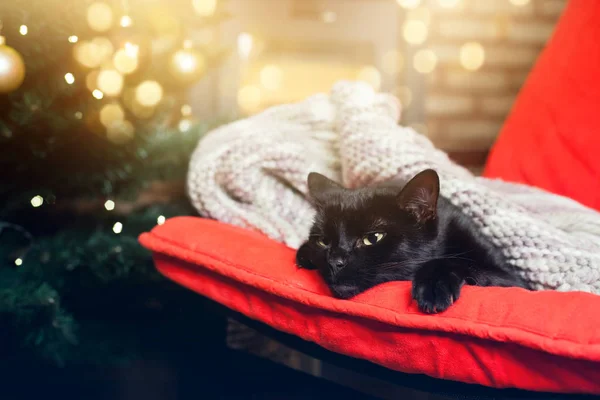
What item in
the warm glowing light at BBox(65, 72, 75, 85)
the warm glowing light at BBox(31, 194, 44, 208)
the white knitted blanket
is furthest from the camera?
the warm glowing light at BBox(31, 194, 44, 208)

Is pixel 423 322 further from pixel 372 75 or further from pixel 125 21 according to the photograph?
pixel 372 75

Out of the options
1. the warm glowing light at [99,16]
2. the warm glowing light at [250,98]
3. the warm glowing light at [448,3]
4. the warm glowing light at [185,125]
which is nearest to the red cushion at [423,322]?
the warm glowing light at [99,16]

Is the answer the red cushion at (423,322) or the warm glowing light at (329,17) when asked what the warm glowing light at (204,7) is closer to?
the warm glowing light at (329,17)

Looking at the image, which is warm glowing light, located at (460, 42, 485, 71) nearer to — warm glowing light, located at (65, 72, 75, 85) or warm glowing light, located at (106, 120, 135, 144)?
warm glowing light, located at (106, 120, 135, 144)

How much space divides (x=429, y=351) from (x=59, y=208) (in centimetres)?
123

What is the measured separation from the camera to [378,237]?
0.73 metres

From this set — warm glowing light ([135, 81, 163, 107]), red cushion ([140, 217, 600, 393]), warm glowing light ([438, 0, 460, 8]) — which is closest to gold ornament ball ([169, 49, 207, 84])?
warm glowing light ([135, 81, 163, 107])

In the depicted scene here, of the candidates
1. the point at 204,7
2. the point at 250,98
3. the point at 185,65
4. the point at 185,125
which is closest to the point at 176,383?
the point at 185,65

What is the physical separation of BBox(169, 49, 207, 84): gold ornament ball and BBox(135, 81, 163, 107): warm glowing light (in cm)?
11

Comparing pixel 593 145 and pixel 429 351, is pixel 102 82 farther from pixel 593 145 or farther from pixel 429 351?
pixel 593 145

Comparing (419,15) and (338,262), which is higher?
(419,15)

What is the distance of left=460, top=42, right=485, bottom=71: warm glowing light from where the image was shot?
2.28 metres

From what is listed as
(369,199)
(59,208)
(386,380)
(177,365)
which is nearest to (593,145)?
(369,199)

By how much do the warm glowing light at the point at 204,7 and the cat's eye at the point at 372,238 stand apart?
3.62ft
